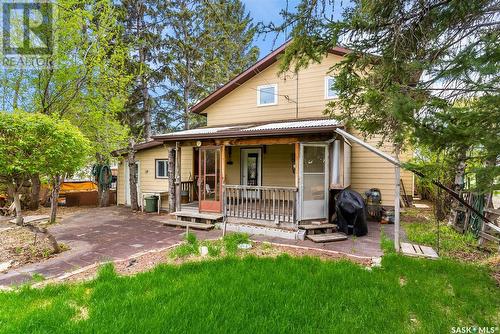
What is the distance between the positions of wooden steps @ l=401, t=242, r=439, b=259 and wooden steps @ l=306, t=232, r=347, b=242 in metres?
1.37

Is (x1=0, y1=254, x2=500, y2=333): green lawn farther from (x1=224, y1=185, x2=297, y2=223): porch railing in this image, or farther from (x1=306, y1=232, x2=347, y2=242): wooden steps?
(x1=224, y1=185, x2=297, y2=223): porch railing

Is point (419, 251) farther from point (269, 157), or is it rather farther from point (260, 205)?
point (269, 157)

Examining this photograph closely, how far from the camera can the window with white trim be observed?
1193cm

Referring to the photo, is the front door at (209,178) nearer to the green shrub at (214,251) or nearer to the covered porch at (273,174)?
the covered porch at (273,174)

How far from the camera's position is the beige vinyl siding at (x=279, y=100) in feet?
33.3

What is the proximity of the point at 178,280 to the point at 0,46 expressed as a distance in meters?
11.3

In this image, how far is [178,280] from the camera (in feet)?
13.4

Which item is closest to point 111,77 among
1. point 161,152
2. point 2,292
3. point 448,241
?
point 161,152

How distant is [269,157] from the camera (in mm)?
10836

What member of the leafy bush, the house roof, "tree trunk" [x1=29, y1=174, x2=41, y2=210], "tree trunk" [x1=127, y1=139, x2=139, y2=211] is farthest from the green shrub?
"tree trunk" [x1=29, y1=174, x2=41, y2=210]

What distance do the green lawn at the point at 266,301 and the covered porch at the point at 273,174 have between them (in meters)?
2.95

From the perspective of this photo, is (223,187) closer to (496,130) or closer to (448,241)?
(448,241)

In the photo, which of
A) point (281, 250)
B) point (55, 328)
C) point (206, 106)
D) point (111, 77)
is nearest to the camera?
point (55, 328)

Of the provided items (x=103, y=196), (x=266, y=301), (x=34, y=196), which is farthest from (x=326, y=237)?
(x=34, y=196)
